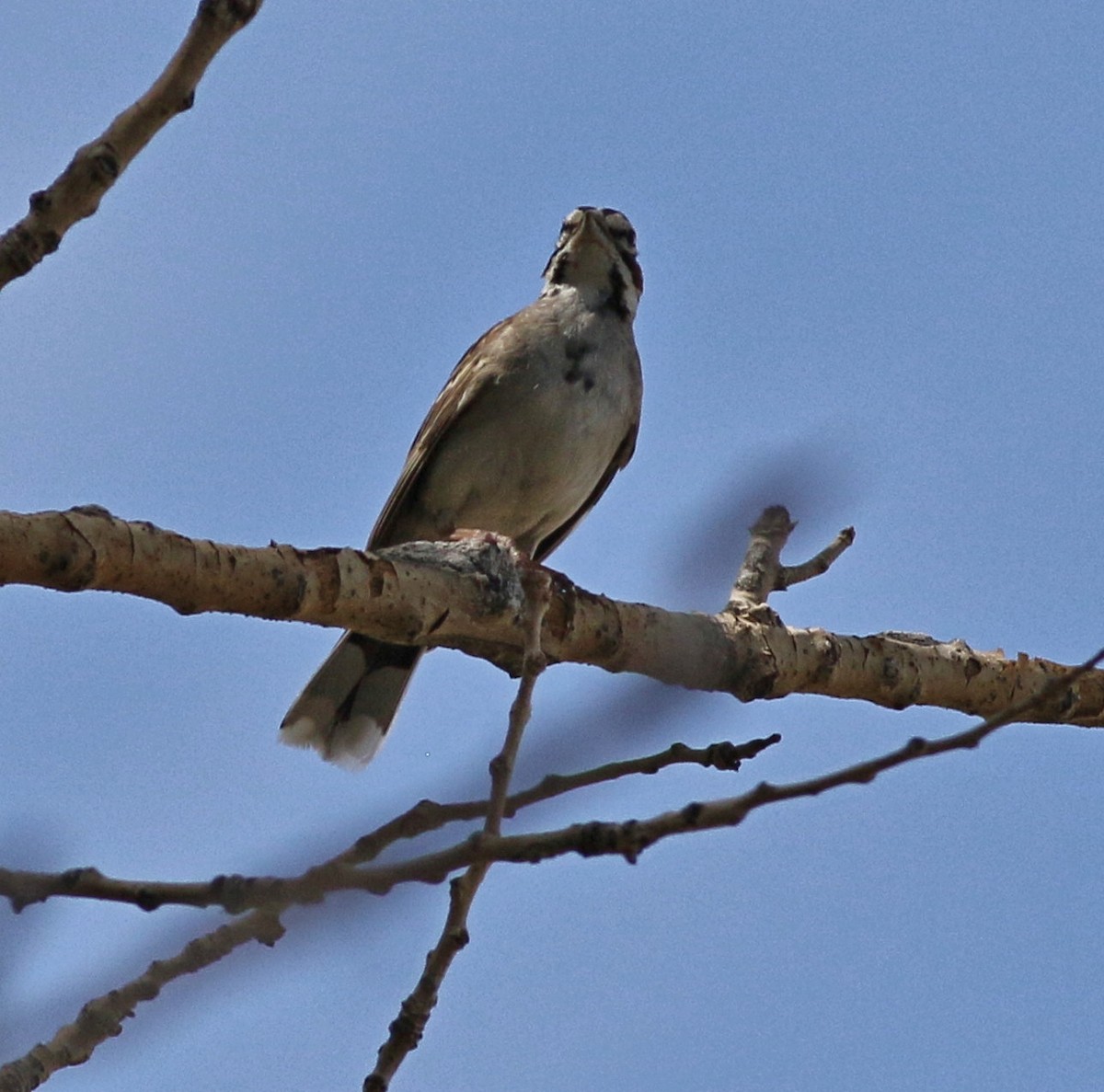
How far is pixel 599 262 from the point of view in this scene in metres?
9.35

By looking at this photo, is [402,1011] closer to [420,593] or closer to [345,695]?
[420,593]

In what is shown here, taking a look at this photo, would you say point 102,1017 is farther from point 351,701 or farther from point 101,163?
point 351,701

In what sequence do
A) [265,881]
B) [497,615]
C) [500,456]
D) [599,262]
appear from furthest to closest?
[599,262]
[500,456]
[497,615]
[265,881]

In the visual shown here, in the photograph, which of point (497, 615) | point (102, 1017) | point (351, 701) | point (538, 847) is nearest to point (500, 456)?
point (351, 701)

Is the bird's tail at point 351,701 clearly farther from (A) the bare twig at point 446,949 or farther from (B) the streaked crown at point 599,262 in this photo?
(A) the bare twig at point 446,949

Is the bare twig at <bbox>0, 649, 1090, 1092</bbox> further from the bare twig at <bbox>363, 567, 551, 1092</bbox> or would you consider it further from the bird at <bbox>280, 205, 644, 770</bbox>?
the bird at <bbox>280, 205, 644, 770</bbox>

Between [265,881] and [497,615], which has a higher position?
[497,615]

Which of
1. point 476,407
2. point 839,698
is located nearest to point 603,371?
point 476,407

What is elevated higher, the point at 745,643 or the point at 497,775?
the point at 745,643

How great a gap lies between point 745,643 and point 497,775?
12.1 feet

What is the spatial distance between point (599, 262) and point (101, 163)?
19.6 feet

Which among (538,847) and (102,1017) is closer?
(538,847)

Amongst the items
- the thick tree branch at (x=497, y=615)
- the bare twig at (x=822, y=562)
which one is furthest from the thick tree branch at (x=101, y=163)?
the bare twig at (x=822, y=562)

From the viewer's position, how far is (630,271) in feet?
31.4
